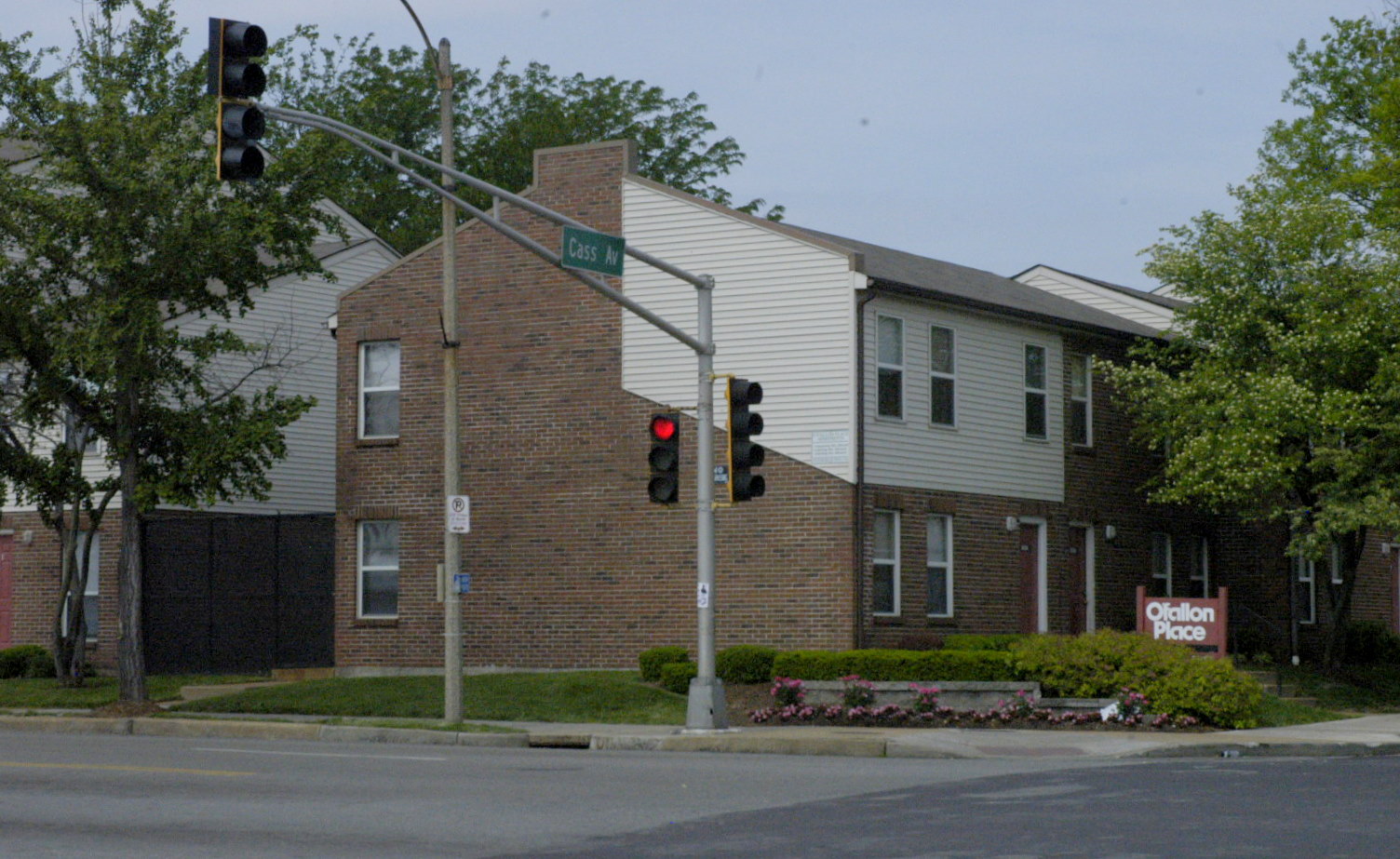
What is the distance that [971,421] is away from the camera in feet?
102

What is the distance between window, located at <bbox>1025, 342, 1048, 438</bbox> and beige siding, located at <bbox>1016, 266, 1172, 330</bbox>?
19.5ft

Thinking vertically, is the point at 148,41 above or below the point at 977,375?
above

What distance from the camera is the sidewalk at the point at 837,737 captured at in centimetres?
2067

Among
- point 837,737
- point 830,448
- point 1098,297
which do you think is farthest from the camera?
point 1098,297

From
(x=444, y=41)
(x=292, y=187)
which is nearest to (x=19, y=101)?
(x=292, y=187)

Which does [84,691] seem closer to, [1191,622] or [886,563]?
[886,563]

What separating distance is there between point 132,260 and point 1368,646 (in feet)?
81.1

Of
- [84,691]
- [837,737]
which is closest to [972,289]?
[837,737]

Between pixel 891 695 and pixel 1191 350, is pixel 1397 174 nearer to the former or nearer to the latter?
pixel 1191 350

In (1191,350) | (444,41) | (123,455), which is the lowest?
(123,455)

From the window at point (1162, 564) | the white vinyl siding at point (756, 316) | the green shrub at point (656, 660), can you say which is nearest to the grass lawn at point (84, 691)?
the green shrub at point (656, 660)

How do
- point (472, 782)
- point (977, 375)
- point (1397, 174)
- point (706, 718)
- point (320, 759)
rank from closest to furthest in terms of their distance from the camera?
point (472, 782) < point (320, 759) < point (706, 718) < point (977, 375) < point (1397, 174)

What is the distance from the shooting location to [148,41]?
2672 centimetres

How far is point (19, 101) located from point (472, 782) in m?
15.0
